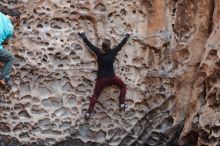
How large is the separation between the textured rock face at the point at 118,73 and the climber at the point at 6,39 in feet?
0.25

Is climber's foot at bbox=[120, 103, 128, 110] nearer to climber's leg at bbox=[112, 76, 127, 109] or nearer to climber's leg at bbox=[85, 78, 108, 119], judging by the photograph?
climber's leg at bbox=[112, 76, 127, 109]

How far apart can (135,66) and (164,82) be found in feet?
1.05

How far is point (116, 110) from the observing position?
6.51 metres

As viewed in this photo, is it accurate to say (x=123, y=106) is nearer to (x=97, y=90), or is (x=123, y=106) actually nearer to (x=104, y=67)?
(x=97, y=90)

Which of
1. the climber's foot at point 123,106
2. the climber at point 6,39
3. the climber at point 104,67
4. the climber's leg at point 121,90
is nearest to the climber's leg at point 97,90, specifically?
the climber at point 104,67

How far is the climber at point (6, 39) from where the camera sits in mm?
6109

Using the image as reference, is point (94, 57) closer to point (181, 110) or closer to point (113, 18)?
point (113, 18)

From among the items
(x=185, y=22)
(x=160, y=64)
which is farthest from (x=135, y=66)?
(x=185, y=22)

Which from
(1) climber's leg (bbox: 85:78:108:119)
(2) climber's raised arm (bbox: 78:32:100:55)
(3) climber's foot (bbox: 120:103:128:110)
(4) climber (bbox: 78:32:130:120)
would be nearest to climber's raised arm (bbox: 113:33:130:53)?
(4) climber (bbox: 78:32:130:120)

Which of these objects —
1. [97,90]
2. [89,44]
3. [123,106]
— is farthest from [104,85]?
[89,44]

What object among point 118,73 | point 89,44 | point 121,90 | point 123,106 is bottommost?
point 123,106

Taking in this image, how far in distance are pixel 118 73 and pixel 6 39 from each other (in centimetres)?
110

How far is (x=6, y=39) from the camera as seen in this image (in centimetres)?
626

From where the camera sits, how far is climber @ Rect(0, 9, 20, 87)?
611 cm
